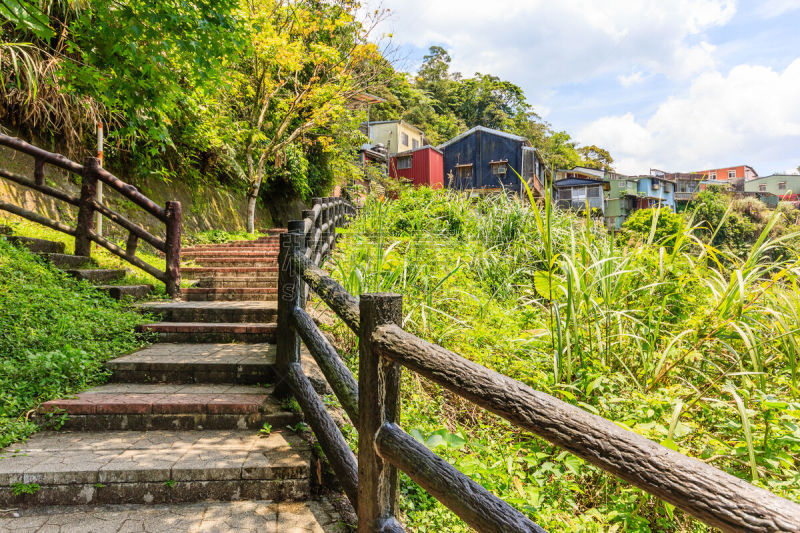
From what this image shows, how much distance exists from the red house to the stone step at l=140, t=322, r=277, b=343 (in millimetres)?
Result: 21632

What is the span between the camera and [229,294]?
518cm

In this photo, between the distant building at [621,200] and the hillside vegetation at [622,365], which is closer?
the hillside vegetation at [622,365]

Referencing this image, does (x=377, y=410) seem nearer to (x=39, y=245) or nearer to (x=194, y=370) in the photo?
(x=194, y=370)

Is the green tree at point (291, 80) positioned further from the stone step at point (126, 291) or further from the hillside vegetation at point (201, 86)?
the stone step at point (126, 291)

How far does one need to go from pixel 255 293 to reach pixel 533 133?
44142mm

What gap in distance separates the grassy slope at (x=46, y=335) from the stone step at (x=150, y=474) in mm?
403

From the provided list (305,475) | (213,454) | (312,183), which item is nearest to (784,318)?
(305,475)

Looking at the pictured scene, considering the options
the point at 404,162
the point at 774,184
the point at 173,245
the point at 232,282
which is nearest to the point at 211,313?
the point at 173,245

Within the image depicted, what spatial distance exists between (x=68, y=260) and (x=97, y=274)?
17.3 inches

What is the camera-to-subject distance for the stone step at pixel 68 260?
4.68 meters

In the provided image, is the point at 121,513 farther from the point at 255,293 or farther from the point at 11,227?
the point at 11,227

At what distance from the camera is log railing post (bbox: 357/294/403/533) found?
1.66 meters

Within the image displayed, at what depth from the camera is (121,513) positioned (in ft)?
6.86

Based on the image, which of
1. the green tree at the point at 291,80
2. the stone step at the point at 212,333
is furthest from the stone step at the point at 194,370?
the green tree at the point at 291,80
